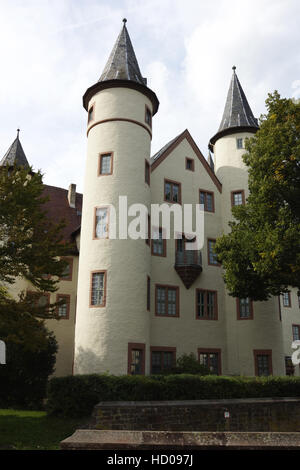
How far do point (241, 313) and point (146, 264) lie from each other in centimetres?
808

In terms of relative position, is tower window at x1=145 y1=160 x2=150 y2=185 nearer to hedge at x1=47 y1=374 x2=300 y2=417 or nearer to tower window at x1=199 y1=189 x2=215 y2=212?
tower window at x1=199 y1=189 x2=215 y2=212

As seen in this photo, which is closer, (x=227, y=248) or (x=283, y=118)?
(x=283, y=118)

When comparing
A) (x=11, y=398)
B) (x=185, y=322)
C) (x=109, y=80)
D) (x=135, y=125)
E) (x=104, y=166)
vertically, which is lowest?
(x=11, y=398)

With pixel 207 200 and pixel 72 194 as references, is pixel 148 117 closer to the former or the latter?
pixel 207 200

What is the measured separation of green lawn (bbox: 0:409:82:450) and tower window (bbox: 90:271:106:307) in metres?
6.07

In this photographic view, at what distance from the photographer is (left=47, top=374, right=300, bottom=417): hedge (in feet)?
60.5

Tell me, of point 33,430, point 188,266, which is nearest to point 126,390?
point 33,430

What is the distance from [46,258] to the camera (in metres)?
18.2

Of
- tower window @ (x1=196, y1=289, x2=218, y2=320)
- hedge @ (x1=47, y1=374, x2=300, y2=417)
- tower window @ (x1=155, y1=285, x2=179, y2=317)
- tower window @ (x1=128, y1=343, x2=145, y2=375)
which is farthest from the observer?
tower window @ (x1=196, y1=289, x2=218, y2=320)

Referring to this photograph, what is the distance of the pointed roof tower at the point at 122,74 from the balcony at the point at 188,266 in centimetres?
970

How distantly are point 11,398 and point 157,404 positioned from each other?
11.1m

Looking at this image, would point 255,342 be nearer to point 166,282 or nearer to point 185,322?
point 185,322

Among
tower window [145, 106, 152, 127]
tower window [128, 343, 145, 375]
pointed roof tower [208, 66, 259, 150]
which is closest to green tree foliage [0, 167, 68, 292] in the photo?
tower window [128, 343, 145, 375]
